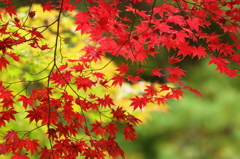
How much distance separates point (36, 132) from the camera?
297 cm

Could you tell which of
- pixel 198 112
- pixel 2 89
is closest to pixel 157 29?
pixel 2 89

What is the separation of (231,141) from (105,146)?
5.00 m

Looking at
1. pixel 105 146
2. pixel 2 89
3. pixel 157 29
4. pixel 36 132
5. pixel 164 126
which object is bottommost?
pixel 164 126

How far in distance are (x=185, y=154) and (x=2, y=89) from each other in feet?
15.9

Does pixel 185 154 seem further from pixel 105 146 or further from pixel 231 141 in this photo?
pixel 105 146

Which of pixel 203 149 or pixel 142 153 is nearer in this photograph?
pixel 203 149

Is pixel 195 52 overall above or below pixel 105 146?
above

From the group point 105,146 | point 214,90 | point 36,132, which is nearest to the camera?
point 105,146

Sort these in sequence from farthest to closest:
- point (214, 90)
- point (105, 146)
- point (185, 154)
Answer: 1. point (214, 90)
2. point (185, 154)
3. point (105, 146)

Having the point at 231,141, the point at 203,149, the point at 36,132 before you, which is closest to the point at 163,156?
the point at 203,149

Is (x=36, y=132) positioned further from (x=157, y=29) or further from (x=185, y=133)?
(x=185, y=133)

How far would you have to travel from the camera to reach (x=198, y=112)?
6000mm

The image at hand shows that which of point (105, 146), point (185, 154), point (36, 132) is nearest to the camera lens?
point (105, 146)

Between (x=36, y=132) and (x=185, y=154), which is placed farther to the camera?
(x=185, y=154)
